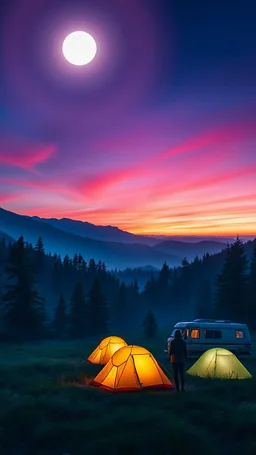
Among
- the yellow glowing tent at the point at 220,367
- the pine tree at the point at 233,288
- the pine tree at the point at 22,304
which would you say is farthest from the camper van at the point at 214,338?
the pine tree at the point at 233,288

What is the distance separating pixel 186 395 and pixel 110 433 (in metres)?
4.90

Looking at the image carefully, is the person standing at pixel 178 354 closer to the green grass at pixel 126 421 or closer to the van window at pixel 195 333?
the green grass at pixel 126 421

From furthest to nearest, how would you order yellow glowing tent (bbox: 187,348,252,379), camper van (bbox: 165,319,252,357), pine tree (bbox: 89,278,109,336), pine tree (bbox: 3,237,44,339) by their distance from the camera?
pine tree (bbox: 89,278,109,336) → pine tree (bbox: 3,237,44,339) → camper van (bbox: 165,319,252,357) → yellow glowing tent (bbox: 187,348,252,379)

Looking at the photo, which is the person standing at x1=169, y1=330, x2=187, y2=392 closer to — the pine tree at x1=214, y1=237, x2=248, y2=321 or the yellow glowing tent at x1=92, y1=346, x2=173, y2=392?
the yellow glowing tent at x1=92, y1=346, x2=173, y2=392

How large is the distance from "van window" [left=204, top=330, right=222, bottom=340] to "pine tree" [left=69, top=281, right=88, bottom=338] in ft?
109

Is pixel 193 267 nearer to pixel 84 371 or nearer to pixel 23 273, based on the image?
pixel 23 273

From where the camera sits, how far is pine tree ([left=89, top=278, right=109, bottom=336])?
61.8 m

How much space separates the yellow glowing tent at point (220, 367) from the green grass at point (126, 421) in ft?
9.66

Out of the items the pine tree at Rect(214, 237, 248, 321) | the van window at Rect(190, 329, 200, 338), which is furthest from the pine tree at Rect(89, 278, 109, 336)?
the van window at Rect(190, 329, 200, 338)

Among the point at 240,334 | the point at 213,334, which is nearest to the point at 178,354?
the point at 213,334

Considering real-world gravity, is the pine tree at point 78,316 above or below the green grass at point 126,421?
below

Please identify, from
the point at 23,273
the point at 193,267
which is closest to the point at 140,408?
the point at 23,273

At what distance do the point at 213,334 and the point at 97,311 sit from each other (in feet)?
115

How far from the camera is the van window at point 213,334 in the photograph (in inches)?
1148
